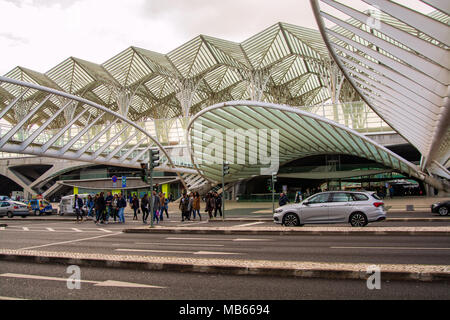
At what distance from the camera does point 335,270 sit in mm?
6391

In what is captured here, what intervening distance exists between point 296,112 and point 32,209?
25.0 meters

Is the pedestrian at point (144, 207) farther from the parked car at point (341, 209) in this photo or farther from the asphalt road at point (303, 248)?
the parked car at point (341, 209)

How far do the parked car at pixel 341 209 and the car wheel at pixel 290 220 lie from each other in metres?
0.08

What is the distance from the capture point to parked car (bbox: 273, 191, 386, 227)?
1432cm

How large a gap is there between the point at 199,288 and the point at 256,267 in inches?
51.6

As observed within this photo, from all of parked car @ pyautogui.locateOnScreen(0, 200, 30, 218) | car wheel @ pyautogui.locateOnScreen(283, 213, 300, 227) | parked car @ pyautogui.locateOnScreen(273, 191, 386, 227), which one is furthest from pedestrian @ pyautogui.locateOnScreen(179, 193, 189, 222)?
parked car @ pyautogui.locateOnScreen(0, 200, 30, 218)

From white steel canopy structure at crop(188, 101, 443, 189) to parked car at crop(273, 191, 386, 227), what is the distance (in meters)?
12.9

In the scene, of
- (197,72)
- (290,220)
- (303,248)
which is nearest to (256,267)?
(303,248)

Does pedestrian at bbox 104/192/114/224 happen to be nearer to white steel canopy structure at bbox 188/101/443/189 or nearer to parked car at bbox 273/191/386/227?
white steel canopy structure at bbox 188/101/443/189

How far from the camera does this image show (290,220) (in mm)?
15773

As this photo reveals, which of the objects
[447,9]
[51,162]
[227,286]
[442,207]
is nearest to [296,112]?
[442,207]

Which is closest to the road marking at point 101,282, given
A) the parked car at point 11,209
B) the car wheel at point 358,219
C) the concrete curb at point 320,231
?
the concrete curb at point 320,231

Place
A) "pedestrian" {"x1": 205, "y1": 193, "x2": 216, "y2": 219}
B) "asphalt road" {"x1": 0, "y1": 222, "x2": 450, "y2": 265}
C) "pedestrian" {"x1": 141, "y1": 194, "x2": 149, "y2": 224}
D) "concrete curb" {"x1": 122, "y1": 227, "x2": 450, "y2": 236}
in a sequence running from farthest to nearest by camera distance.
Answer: "pedestrian" {"x1": 205, "y1": 193, "x2": 216, "y2": 219} → "pedestrian" {"x1": 141, "y1": 194, "x2": 149, "y2": 224} → "concrete curb" {"x1": 122, "y1": 227, "x2": 450, "y2": 236} → "asphalt road" {"x1": 0, "y1": 222, "x2": 450, "y2": 265}

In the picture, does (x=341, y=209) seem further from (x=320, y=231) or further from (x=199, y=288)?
(x=199, y=288)
